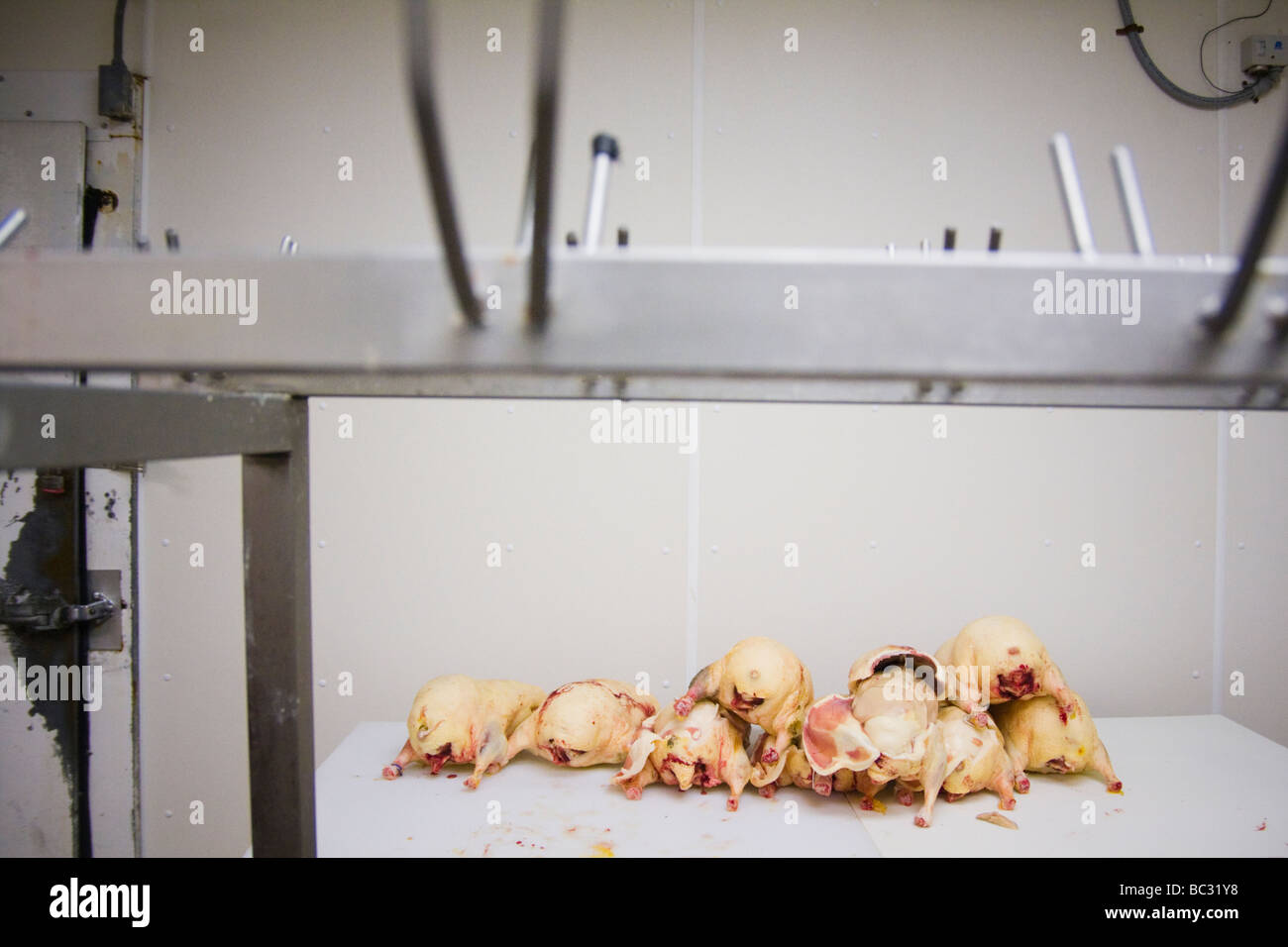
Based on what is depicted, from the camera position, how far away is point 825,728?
1140 mm

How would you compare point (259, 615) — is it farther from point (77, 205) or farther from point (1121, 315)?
point (77, 205)

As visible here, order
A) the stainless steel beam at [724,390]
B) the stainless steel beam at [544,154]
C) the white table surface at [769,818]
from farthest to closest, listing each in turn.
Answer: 1. the white table surface at [769,818]
2. the stainless steel beam at [724,390]
3. the stainless steel beam at [544,154]

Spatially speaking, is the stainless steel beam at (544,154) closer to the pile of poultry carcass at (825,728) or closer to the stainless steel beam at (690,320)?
the stainless steel beam at (690,320)

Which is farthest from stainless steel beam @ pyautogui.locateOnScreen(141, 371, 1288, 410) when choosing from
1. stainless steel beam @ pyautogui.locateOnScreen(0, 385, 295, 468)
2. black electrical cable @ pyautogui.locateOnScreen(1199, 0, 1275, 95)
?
black electrical cable @ pyautogui.locateOnScreen(1199, 0, 1275, 95)

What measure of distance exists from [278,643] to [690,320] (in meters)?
0.61

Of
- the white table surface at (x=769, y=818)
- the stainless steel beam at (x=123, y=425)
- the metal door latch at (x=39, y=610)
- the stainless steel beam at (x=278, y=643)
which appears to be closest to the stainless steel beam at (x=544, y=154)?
the stainless steel beam at (x=123, y=425)

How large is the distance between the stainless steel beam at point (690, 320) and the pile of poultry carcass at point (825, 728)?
880mm

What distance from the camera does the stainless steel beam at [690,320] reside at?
0.37 meters

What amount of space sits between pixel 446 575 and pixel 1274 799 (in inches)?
65.9

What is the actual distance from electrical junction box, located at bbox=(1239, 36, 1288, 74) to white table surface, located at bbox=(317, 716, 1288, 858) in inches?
63.1

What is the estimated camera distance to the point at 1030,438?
1.78 m

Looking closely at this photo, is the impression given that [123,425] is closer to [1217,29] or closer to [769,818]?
[769,818]
